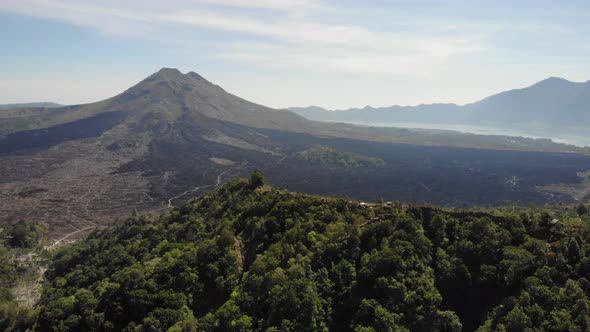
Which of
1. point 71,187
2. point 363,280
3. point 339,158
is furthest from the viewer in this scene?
point 339,158

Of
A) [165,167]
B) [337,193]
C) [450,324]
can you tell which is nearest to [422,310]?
[450,324]

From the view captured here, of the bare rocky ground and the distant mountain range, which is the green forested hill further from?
the distant mountain range

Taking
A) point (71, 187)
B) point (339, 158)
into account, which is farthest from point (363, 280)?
point (339, 158)

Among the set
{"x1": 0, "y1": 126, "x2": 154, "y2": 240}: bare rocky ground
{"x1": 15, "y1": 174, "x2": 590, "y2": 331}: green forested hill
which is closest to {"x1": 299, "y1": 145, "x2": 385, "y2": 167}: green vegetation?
{"x1": 0, "y1": 126, "x2": 154, "y2": 240}: bare rocky ground

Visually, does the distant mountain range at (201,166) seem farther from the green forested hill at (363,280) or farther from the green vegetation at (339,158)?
the green forested hill at (363,280)

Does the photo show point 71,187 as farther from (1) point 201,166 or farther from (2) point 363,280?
(2) point 363,280
